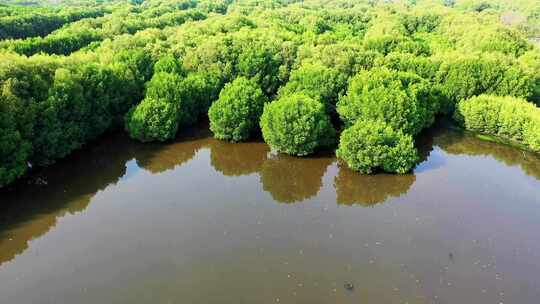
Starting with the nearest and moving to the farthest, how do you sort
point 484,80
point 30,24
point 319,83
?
point 319,83 < point 484,80 < point 30,24

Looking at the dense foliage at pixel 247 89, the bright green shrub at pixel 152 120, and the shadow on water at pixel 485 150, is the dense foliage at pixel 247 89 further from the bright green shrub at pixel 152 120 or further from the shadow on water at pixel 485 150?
the shadow on water at pixel 485 150

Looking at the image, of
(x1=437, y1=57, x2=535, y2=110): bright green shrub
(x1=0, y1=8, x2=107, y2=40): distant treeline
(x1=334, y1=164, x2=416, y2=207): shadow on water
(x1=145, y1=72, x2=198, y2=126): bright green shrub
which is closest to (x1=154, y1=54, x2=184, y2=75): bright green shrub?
(x1=145, y1=72, x2=198, y2=126): bright green shrub

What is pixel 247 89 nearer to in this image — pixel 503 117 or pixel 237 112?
pixel 237 112

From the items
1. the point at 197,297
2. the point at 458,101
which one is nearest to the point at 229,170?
the point at 197,297

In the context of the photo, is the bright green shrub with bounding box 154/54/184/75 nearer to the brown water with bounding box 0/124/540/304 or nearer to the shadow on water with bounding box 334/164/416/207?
the brown water with bounding box 0/124/540/304

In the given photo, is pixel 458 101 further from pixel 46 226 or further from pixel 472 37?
pixel 46 226

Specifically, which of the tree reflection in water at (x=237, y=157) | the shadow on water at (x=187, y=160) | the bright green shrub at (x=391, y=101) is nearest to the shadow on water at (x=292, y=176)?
the shadow on water at (x=187, y=160)

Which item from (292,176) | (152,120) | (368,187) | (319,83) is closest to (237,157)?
(292,176)
